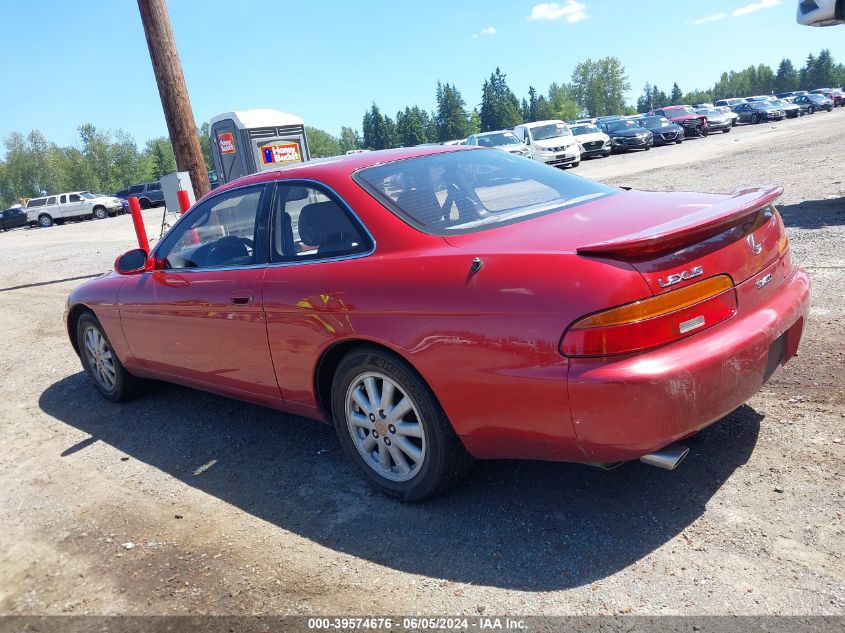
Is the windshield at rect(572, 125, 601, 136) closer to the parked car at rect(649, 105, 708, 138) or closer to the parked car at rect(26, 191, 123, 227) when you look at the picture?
the parked car at rect(649, 105, 708, 138)

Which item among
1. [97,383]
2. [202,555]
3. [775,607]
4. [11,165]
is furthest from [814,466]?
[11,165]

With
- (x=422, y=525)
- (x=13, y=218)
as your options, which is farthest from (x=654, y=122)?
(x=13, y=218)

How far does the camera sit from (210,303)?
12.6 ft

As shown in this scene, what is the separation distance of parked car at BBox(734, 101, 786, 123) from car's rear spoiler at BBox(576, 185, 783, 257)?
47.3 metres

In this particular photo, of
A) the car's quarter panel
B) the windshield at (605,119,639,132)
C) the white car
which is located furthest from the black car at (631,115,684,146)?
the car's quarter panel

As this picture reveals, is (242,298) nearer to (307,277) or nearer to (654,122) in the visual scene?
(307,277)

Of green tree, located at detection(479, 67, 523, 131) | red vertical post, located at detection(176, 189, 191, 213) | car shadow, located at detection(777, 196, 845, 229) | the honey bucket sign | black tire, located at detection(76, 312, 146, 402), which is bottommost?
car shadow, located at detection(777, 196, 845, 229)

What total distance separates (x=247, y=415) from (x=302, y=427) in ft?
1.80

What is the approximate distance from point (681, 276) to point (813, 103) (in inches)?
2261

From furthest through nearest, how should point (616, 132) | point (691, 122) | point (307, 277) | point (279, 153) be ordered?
point (691, 122) < point (616, 132) < point (279, 153) < point (307, 277)

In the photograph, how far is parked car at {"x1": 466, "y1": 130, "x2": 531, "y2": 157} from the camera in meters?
23.2

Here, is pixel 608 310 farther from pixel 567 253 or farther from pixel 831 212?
pixel 831 212

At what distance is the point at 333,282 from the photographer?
3148mm

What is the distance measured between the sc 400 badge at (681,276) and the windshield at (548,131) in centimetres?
2332
